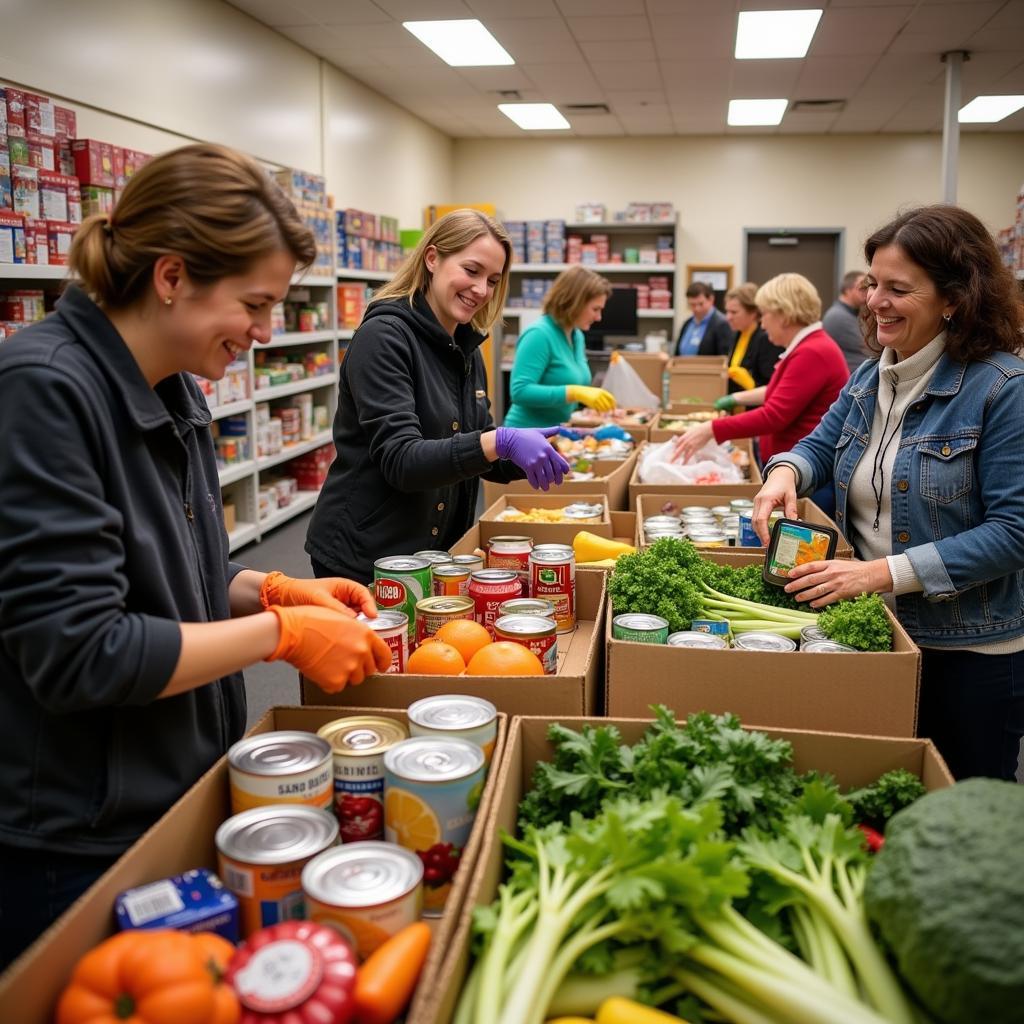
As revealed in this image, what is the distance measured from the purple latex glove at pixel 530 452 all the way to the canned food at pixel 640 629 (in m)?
0.61

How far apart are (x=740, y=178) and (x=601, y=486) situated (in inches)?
403

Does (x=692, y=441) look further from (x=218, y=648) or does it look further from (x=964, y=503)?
(x=218, y=648)

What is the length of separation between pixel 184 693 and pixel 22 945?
41 centimetres

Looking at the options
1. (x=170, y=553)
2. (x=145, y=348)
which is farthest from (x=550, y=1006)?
(x=145, y=348)

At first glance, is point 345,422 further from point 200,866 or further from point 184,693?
point 200,866

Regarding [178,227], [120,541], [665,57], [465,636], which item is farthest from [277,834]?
[665,57]

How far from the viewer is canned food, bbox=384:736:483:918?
3.75 ft

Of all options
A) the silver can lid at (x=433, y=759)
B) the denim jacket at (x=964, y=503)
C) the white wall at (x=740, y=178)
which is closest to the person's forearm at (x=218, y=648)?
the silver can lid at (x=433, y=759)

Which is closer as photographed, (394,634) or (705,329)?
(394,634)

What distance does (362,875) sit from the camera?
41.0 inches

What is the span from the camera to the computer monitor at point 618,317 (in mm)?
Result: 11695

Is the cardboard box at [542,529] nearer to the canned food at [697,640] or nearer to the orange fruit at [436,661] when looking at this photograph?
the canned food at [697,640]

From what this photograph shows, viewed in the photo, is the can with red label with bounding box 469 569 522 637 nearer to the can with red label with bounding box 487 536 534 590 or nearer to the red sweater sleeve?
the can with red label with bounding box 487 536 534 590

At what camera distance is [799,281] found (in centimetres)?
455
